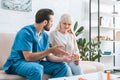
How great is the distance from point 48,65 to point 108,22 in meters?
2.78

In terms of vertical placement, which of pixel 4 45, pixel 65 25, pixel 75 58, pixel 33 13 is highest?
pixel 33 13

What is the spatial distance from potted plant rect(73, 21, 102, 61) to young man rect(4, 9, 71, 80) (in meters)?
1.56

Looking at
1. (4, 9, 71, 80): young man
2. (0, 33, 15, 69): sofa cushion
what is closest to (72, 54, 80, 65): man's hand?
(4, 9, 71, 80): young man

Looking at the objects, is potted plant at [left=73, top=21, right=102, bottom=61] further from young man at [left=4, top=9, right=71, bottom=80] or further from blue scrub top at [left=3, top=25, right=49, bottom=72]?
blue scrub top at [left=3, top=25, right=49, bottom=72]

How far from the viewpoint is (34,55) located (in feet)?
6.68

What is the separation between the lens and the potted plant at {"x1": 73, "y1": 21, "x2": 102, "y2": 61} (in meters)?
3.81

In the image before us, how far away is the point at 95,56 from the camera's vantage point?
400 centimetres

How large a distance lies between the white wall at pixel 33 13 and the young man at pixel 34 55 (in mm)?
946

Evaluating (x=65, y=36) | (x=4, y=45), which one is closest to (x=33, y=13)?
(x=65, y=36)

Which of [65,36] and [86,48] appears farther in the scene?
[86,48]

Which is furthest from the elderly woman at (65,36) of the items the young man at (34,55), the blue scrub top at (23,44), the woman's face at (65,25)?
the blue scrub top at (23,44)

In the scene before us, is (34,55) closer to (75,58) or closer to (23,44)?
(23,44)

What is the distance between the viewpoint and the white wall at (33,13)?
3058 mm

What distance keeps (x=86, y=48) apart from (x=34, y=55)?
196cm
